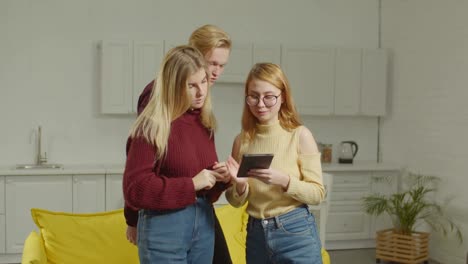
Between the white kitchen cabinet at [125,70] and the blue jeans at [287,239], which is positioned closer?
the blue jeans at [287,239]

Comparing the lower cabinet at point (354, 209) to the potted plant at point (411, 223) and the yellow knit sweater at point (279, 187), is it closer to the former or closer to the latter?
the potted plant at point (411, 223)

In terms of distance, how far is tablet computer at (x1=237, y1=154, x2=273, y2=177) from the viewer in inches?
69.0

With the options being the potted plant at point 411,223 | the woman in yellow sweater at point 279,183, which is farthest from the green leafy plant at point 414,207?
the woman in yellow sweater at point 279,183

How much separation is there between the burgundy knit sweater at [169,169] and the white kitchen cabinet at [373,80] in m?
4.50

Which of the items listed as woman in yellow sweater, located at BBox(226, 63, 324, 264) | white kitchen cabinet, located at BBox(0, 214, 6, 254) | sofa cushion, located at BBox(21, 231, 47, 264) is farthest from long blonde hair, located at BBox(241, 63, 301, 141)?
white kitchen cabinet, located at BBox(0, 214, 6, 254)

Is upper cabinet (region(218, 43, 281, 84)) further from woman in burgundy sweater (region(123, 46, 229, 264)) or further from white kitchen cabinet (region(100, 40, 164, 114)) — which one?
woman in burgundy sweater (region(123, 46, 229, 264))

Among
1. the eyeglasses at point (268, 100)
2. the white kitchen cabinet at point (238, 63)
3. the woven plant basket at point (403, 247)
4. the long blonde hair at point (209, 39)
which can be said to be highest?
the white kitchen cabinet at point (238, 63)

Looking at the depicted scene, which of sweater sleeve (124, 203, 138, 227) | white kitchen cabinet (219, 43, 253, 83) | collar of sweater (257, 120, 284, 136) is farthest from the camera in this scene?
white kitchen cabinet (219, 43, 253, 83)

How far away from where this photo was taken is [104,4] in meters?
5.71

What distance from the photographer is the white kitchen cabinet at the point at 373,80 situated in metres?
6.08

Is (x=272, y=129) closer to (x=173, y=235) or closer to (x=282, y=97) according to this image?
(x=282, y=97)

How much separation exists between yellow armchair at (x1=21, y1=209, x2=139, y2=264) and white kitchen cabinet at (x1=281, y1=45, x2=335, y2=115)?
323 centimetres

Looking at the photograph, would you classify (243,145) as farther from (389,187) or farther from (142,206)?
(389,187)

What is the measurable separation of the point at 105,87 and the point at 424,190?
3.20 m
